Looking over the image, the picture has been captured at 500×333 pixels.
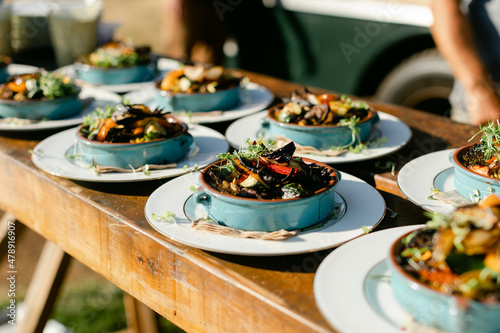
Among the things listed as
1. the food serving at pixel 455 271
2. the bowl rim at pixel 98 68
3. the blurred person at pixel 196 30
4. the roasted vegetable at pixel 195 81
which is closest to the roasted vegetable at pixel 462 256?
the food serving at pixel 455 271

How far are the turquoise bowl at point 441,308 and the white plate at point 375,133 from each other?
27.0 inches

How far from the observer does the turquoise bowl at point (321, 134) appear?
61.0 inches

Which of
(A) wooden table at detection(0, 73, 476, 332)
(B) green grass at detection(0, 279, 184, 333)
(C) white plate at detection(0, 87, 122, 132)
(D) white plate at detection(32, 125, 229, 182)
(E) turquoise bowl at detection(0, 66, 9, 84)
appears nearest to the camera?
(A) wooden table at detection(0, 73, 476, 332)

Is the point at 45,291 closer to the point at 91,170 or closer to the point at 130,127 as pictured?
the point at 91,170

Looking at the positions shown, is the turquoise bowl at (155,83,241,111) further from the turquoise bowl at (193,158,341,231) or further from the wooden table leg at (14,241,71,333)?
the turquoise bowl at (193,158,341,231)

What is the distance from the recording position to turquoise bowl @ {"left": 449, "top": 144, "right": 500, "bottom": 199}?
1164 mm

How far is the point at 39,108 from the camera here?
191cm

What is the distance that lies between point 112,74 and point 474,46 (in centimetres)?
163

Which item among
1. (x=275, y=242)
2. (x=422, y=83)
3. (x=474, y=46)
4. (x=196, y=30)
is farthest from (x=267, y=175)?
(x=196, y=30)

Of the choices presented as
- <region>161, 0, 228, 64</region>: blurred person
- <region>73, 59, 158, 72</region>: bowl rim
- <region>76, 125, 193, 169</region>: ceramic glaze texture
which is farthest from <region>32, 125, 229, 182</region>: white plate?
<region>161, 0, 228, 64</region>: blurred person

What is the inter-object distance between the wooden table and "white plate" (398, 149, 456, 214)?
60mm

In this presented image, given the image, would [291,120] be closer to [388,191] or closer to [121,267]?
[388,191]

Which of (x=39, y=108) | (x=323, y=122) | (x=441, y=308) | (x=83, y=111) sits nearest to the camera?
(x=441, y=308)

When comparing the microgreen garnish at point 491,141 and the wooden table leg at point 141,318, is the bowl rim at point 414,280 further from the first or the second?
the wooden table leg at point 141,318
